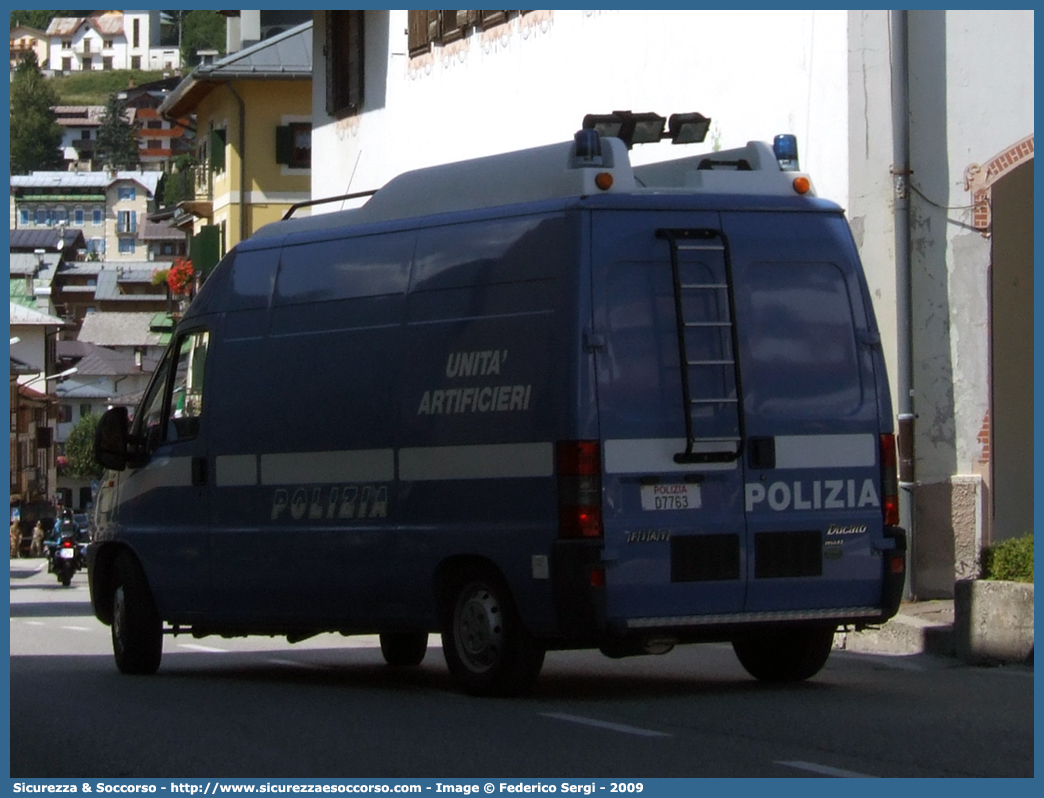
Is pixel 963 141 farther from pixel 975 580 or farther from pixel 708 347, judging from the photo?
pixel 708 347

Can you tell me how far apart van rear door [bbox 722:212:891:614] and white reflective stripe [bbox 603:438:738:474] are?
0.25 metres

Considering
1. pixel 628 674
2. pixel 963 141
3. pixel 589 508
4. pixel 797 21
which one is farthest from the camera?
pixel 797 21

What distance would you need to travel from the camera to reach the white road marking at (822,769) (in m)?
8.02

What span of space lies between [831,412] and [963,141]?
6.31 m

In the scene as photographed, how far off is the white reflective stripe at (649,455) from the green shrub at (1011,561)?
3.37m

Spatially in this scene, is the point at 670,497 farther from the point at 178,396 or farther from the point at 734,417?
→ the point at 178,396

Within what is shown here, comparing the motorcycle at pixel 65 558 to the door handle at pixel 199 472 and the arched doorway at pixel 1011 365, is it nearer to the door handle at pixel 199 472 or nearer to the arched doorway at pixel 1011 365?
the arched doorway at pixel 1011 365

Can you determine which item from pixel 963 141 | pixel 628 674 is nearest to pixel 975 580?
Result: pixel 628 674

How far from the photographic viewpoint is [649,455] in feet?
34.2

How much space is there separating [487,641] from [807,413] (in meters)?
1.97

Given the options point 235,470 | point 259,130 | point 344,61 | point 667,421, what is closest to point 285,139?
point 259,130

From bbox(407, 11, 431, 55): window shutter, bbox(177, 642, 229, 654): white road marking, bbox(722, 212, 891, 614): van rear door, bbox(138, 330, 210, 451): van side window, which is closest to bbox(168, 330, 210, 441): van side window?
bbox(138, 330, 210, 451): van side window

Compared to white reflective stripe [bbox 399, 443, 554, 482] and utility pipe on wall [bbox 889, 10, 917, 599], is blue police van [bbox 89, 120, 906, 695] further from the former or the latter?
utility pipe on wall [bbox 889, 10, 917, 599]

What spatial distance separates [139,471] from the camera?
1377 centimetres
